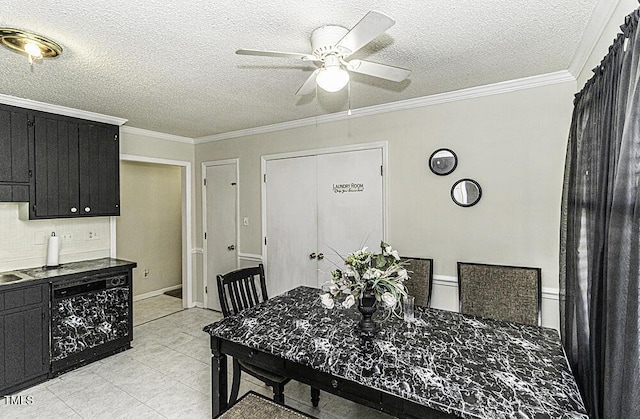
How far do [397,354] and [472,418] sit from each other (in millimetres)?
477

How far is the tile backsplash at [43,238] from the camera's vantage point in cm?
324

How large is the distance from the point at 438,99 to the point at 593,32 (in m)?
1.29

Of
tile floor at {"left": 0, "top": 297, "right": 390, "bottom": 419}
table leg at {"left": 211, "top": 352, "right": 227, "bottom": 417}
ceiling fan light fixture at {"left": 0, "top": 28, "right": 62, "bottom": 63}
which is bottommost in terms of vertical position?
tile floor at {"left": 0, "top": 297, "right": 390, "bottom": 419}

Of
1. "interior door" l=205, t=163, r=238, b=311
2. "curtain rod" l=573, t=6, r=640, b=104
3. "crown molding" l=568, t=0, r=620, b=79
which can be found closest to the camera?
"curtain rod" l=573, t=6, r=640, b=104

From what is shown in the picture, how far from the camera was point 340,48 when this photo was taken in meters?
1.69

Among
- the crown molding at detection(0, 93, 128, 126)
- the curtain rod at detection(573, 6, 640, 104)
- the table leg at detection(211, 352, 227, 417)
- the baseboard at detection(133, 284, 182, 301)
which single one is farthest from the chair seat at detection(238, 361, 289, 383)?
the baseboard at detection(133, 284, 182, 301)

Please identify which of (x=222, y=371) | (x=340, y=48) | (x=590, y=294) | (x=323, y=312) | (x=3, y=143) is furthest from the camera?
(x=3, y=143)

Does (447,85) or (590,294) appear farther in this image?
(447,85)

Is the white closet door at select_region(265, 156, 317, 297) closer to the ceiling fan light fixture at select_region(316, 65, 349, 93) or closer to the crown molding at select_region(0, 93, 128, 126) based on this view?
the crown molding at select_region(0, 93, 128, 126)

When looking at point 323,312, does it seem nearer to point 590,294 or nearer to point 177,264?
point 590,294

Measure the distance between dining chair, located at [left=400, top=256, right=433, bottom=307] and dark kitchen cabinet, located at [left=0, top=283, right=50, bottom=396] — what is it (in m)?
3.22

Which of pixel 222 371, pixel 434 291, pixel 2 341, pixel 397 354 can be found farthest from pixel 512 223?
pixel 2 341

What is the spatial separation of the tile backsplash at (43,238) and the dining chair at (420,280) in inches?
139

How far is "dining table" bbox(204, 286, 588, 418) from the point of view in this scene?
1.32 m
